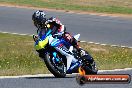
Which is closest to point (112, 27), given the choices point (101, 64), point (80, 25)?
point (80, 25)

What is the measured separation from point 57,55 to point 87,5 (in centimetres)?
2601

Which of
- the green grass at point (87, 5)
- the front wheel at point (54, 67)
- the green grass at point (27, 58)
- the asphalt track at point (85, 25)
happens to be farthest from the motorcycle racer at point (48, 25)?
the green grass at point (87, 5)

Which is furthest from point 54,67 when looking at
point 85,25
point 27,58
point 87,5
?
point 87,5

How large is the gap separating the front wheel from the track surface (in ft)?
38.3

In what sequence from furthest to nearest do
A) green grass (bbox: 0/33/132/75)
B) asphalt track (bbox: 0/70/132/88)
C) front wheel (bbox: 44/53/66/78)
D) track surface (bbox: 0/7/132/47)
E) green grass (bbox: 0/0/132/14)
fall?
green grass (bbox: 0/0/132/14) → track surface (bbox: 0/7/132/47) → green grass (bbox: 0/33/132/75) → front wheel (bbox: 44/53/66/78) → asphalt track (bbox: 0/70/132/88)

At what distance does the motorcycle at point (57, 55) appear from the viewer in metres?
9.70

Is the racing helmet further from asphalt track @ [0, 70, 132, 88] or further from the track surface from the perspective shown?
the track surface

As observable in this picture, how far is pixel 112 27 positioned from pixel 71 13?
18.6ft

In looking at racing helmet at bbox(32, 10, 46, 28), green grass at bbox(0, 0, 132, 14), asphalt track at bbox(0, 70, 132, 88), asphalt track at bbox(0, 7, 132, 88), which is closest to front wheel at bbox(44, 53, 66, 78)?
asphalt track at bbox(0, 70, 132, 88)

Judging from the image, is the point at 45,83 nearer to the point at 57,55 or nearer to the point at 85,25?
the point at 57,55

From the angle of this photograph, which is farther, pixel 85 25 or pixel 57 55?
pixel 85 25

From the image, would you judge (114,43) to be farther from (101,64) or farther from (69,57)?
(69,57)

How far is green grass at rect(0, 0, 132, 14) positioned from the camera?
3391 cm

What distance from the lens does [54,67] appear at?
972 centimetres
